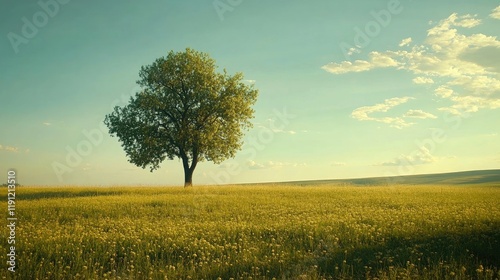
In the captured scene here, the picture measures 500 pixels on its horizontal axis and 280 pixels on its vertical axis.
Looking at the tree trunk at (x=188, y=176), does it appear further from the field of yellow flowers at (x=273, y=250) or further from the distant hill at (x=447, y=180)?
the distant hill at (x=447, y=180)

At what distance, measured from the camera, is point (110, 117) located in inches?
1655

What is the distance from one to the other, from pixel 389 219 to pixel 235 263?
8.54 metres

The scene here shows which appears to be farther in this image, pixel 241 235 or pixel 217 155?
pixel 217 155

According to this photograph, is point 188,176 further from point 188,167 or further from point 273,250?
point 273,250

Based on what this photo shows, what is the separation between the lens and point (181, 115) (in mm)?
41688

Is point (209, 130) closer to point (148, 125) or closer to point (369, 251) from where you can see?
point (148, 125)

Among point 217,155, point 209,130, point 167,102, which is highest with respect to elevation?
point 167,102

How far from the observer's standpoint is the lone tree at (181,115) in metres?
40.4

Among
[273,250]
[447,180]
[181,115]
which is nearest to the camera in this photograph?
[273,250]

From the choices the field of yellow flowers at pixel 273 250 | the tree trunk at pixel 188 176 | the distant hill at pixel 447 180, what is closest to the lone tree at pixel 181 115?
the tree trunk at pixel 188 176

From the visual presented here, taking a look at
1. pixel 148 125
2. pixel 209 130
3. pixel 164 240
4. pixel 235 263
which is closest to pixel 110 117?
pixel 148 125

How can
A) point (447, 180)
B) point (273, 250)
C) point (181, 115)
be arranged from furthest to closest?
point (447, 180)
point (181, 115)
point (273, 250)

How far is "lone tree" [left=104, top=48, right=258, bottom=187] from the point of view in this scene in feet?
133

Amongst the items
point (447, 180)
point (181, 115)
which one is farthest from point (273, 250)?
point (447, 180)
